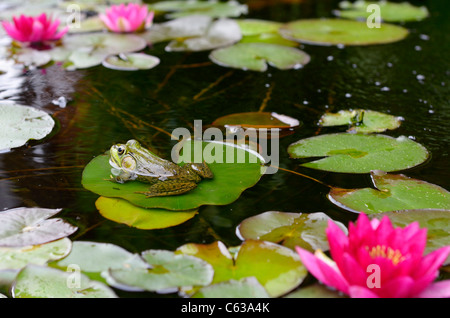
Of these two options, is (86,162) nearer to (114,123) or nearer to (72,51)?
(114,123)

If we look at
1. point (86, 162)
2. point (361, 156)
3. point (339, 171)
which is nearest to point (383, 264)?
point (339, 171)

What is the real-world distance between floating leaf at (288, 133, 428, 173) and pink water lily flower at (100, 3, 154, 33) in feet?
7.24

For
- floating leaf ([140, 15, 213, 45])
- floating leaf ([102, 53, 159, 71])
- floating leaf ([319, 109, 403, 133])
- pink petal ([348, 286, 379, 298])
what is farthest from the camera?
floating leaf ([140, 15, 213, 45])

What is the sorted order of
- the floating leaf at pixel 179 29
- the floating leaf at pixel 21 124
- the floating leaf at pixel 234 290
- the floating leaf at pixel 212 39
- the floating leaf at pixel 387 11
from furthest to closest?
the floating leaf at pixel 387 11 < the floating leaf at pixel 179 29 < the floating leaf at pixel 212 39 < the floating leaf at pixel 21 124 < the floating leaf at pixel 234 290

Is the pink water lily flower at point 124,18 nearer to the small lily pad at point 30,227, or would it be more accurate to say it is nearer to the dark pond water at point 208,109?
the dark pond water at point 208,109

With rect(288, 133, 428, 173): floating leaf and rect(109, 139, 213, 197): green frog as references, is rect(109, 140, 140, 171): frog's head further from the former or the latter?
rect(288, 133, 428, 173): floating leaf

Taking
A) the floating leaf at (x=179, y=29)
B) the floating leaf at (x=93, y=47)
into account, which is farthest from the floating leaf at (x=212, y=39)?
the floating leaf at (x=93, y=47)

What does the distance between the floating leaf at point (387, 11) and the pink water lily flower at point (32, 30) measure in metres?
2.79

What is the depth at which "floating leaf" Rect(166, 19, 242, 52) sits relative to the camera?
366cm

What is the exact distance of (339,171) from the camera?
201 cm

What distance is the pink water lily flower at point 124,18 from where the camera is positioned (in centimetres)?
377

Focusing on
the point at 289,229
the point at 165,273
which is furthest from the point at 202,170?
the point at 165,273

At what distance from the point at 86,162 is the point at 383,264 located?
4.43 feet

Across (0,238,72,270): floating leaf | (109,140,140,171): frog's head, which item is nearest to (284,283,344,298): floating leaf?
(0,238,72,270): floating leaf
